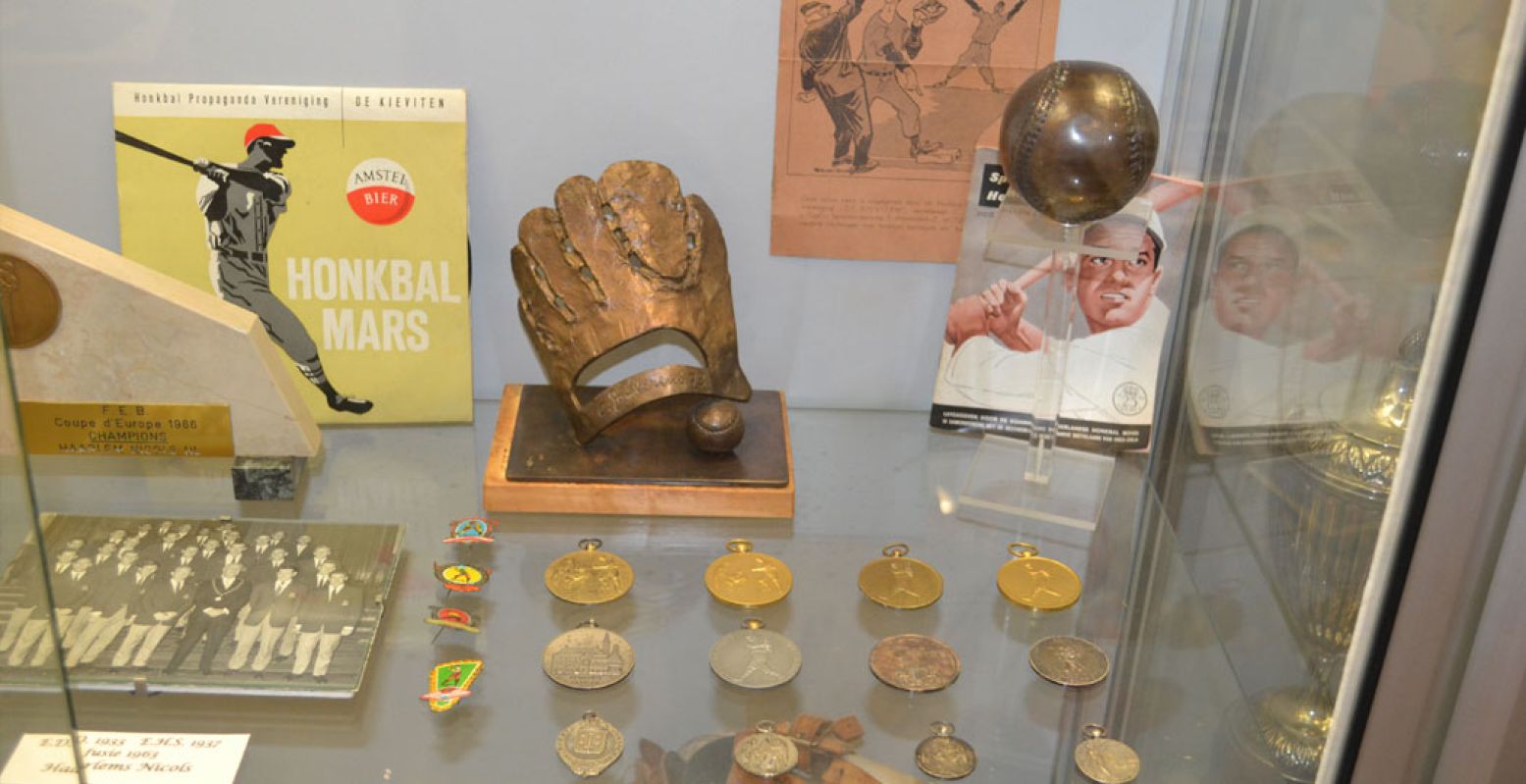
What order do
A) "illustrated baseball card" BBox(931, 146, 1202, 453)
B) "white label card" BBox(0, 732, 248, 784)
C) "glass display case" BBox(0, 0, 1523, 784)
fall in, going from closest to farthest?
1. "glass display case" BBox(0, 0, 1523, 784)
2. "white label card" BBox(0, 732, 248, 784)
3. "illustrated baseball card" BBox(931, 146, 1202, 453)

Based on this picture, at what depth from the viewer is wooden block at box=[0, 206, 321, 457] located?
1407mm

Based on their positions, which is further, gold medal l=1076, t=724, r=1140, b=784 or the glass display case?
gold medal l=1076, t=724, r=1140, b=784

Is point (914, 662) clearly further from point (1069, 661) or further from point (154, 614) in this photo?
point (154, 614)

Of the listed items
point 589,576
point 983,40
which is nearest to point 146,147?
point 589,576

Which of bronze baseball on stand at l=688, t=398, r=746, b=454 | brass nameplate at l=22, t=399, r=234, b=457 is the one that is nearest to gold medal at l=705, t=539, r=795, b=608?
bronze baseball on stand at l=688, t=398, r=746, b=454

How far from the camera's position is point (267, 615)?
1.34m

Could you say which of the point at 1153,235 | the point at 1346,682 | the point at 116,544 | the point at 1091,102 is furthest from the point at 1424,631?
the point at 116,544

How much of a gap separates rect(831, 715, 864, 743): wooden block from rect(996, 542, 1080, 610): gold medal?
A: 0.94ft

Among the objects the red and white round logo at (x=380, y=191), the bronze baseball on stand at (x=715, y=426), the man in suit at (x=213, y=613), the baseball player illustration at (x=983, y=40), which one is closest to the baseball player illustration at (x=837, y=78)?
the baseball player illustration at (x=983, y=40)

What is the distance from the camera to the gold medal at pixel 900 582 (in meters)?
1.44

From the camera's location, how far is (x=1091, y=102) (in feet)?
4.39

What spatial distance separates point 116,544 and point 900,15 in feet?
3.61

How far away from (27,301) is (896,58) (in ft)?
3.41

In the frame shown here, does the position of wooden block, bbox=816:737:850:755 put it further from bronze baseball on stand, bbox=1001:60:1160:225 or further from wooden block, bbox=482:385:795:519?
bronze baseball on stand, bbox=1001:60:1160:225
